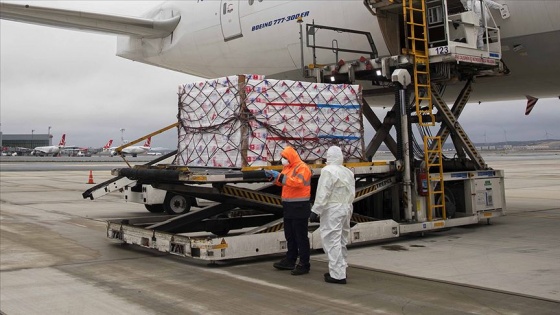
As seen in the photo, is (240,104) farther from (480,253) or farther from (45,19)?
(45,19)

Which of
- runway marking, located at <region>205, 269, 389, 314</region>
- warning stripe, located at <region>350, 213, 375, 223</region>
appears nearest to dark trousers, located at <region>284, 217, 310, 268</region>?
runway marking, located at <region>205, 269, 389, 314</region>

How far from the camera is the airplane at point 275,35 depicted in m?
8.98

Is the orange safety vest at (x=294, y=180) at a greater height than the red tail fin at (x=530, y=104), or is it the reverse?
the red tail fin at (x=530, y=104)

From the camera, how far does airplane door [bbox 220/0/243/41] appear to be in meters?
13.1

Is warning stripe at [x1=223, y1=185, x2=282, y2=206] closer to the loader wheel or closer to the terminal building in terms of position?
the loader wheel

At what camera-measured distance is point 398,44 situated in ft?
32.2

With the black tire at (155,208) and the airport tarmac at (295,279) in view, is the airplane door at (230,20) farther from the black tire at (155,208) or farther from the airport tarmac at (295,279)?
the airport tarmac at (295,279)

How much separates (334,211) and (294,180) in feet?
2.29

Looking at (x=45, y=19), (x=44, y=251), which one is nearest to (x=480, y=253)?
(x=44, y=251)

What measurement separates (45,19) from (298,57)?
650 cm

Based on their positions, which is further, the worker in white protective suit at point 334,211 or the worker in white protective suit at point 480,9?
the worker in white protective suit at point 480,9

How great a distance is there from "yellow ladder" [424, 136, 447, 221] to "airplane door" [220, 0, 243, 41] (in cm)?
600

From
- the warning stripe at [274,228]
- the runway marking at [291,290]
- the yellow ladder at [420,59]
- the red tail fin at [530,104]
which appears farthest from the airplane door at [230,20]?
the runway marking at [291,290]

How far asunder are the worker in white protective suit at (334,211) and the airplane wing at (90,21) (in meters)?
Answer: 9.58
